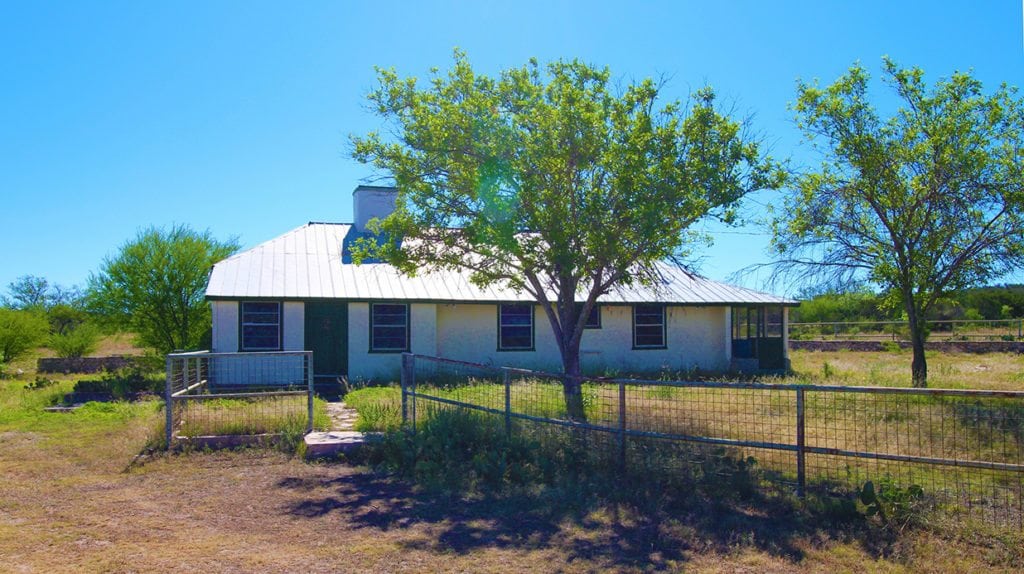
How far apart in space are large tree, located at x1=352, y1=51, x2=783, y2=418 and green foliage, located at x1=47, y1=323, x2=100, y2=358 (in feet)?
67.4

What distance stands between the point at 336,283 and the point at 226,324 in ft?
9.18

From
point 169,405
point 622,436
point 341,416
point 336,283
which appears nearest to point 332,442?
point 169,405

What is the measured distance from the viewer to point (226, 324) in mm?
17703

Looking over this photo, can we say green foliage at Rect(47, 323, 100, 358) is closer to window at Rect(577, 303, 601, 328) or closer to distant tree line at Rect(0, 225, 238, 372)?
distant tree line at Rect(0, 225, 238, 372)

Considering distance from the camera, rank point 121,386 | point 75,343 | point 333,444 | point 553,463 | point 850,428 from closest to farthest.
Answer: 1. point 553,463
2. point 333,444
3. point 850,428
4. point 121,386
5. point 75,343

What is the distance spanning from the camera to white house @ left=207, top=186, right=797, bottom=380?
59.4 ft

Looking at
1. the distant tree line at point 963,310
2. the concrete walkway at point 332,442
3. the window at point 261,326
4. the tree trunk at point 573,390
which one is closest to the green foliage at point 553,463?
the concrete walkway at point 332,442

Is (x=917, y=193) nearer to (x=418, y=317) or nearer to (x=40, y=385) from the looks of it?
(x=418, y=317)

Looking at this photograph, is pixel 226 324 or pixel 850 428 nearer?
pixel 850 428

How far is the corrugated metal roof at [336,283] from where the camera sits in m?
18.1

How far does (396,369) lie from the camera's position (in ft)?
62.1

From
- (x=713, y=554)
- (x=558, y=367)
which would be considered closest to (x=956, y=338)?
(x=558, y=367)

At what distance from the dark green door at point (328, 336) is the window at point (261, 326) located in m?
0.72

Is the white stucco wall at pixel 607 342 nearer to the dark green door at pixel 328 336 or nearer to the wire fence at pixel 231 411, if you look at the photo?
the dark green door at pixel 328 336
